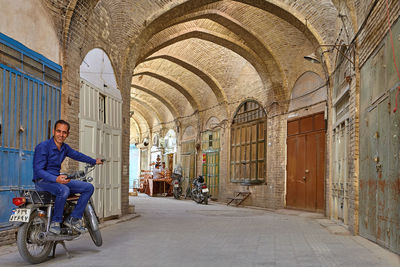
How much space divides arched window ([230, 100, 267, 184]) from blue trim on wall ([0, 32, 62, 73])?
1061 centimetres

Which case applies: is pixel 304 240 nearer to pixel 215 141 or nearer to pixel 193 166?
pixel 215 141

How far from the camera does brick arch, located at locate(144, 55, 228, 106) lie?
19.8m

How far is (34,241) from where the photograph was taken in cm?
503

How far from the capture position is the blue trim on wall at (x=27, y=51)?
6416mm

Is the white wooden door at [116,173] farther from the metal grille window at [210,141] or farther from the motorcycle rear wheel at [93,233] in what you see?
the metal grille window at [210,141]

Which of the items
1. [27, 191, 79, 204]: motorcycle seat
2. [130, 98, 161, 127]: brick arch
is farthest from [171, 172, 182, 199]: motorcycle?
[27, 191, 79, 204]: motorcycle seat

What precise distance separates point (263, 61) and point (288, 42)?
1.50 meters

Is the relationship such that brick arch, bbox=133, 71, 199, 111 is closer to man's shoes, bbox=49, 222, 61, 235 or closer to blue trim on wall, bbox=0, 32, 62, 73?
blue trim on wall, bbox=0, 32, 62, 73

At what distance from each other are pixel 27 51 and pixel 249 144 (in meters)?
12.4

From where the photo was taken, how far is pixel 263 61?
16.2 metres

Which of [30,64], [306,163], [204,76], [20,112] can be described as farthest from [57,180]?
[204,76]

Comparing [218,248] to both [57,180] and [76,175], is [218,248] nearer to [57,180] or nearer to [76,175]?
[76,175]

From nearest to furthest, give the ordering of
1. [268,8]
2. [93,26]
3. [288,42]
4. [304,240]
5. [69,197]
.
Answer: [69,197], [304,240], [93,26], [268,8], [288,42]

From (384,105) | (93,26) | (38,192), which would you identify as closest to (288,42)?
(93,26)
